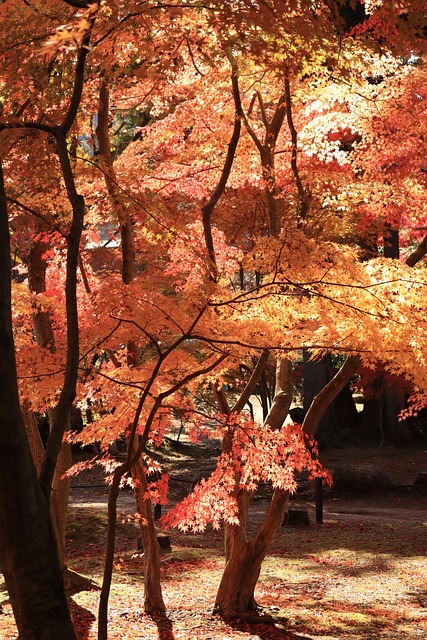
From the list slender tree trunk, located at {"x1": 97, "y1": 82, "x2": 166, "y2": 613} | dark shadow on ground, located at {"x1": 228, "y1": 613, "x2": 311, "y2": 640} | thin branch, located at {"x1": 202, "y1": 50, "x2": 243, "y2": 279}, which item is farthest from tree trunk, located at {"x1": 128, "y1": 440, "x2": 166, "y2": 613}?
thin branch, located at {"x1": 202, "y1": 50, "x2": 243, "y2": 279}

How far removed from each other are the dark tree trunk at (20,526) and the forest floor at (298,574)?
160 inches

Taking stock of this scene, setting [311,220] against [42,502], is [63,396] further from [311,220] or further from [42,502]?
[311,220]

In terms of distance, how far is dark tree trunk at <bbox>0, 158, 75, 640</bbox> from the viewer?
3.61 meters

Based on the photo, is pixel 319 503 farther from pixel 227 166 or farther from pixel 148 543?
pixel 227 166

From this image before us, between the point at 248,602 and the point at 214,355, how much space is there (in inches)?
118

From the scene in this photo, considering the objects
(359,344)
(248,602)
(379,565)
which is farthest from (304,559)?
(359,344)

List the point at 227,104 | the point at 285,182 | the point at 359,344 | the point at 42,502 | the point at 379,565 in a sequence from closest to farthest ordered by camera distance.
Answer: the point at 42,502
the point at 359,344
the point at 227,104
the point at 285,182
the point at 379,565

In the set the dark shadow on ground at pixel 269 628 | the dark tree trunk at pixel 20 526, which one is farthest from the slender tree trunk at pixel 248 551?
the dark tree trunk at pixel 20 526

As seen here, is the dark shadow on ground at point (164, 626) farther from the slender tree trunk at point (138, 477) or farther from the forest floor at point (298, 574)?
the slender tree trunk at point (138, 477)

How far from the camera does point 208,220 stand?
7453 mm

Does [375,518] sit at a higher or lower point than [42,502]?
lower

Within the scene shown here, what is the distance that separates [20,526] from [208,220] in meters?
4.44

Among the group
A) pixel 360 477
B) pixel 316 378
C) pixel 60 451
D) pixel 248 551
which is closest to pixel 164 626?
pixel 248 551

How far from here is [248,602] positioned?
27.1 ft
